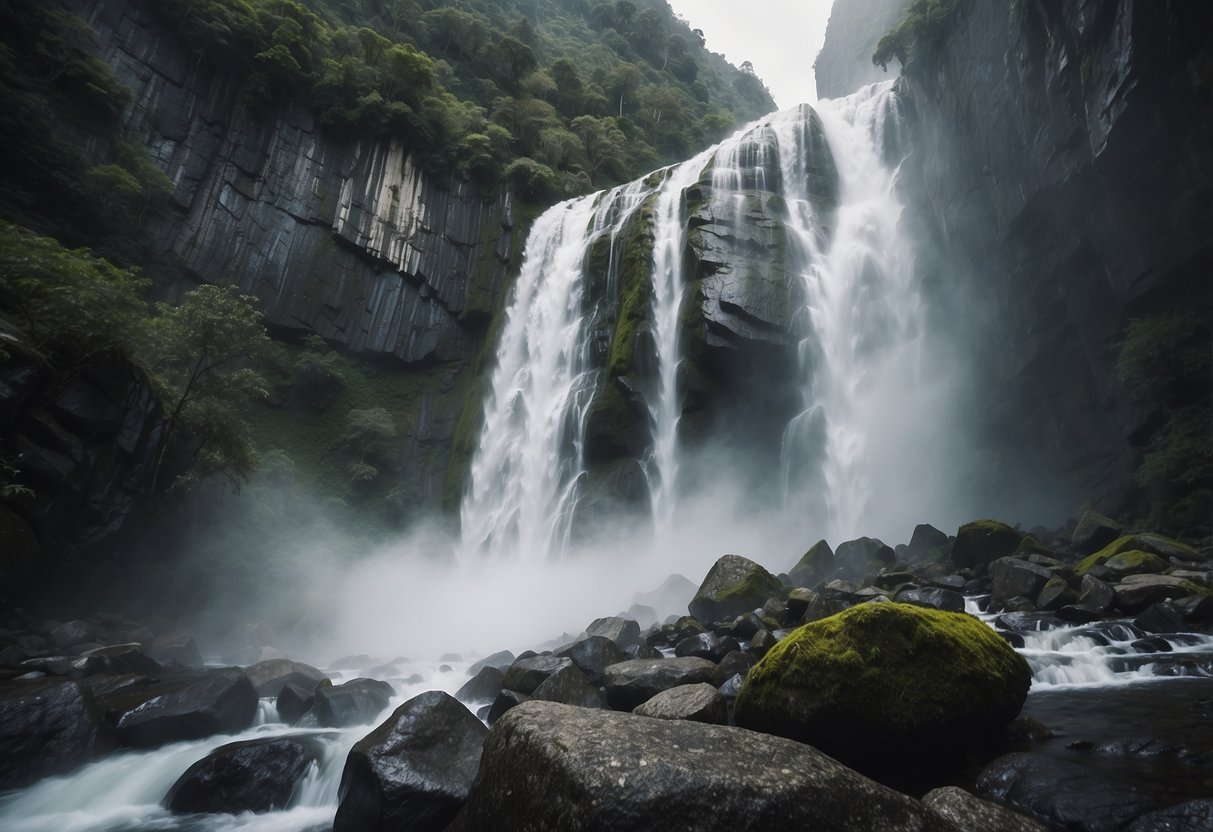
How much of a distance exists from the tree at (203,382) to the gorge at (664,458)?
2.54ft

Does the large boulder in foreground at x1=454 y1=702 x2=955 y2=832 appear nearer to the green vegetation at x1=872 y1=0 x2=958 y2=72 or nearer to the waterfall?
the waterfall

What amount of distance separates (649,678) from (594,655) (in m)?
1.63

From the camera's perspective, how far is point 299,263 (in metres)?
25.3

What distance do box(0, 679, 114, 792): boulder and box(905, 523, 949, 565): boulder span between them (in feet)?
47.1

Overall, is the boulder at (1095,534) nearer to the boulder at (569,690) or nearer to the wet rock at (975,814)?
the boulder at (569,690)

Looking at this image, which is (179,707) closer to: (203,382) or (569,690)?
(569,690)

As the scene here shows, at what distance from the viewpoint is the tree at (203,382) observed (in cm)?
1409

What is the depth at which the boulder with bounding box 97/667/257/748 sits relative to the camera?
22.7ft

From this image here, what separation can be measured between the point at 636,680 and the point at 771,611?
12.3 feet

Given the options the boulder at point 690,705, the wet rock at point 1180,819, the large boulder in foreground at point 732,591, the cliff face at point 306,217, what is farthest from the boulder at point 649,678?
the cliff face at point 306,217

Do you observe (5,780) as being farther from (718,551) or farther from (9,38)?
(9,38)

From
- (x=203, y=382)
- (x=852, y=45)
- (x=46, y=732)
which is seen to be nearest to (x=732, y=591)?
(x=46, y=732)

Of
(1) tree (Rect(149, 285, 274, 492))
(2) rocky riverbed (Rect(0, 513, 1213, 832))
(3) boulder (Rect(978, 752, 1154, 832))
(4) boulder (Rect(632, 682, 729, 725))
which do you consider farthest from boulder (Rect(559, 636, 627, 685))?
(1) tree (Rect(149, 285, 274, 492))

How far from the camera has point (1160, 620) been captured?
746cm
